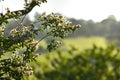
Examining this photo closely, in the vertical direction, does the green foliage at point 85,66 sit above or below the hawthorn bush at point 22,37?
above

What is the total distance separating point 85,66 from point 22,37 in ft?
165

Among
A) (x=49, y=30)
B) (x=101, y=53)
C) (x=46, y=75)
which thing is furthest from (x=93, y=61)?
(x=49, y=30)

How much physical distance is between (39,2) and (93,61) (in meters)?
50.0

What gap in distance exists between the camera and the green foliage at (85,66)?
64.1 meters

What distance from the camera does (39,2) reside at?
16969 mm

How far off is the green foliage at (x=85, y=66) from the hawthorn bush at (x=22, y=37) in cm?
4618

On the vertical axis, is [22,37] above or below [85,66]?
below

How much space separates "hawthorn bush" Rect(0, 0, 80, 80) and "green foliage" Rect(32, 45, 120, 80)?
46177 millimetres

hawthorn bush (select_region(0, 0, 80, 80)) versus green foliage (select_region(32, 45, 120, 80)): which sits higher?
green foliage (select_region(32, 45, 120, 80))

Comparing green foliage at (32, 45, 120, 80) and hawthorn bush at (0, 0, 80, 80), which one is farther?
green foliage at (32, 45, 120, 80)

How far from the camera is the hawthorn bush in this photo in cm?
1673

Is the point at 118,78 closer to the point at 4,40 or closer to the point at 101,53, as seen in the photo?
the point at 101,53

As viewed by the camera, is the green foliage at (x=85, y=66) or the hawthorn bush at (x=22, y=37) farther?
the green foliage at (x=85, y=66)

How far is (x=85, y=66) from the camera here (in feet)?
219
